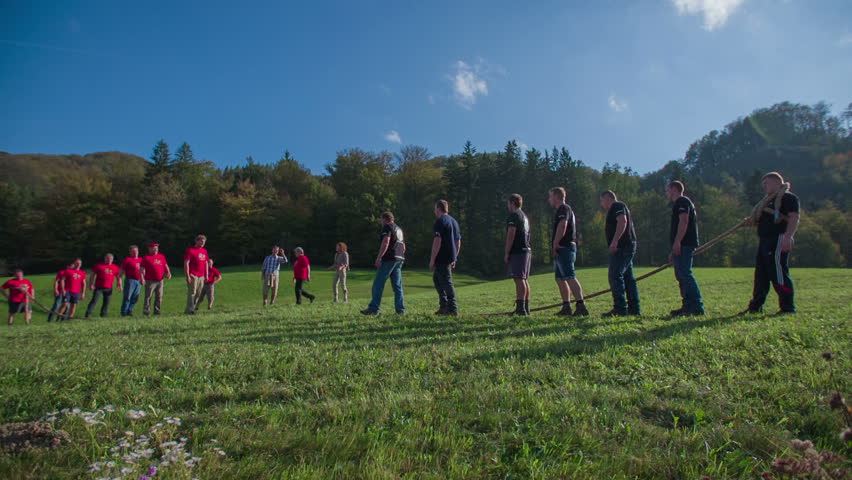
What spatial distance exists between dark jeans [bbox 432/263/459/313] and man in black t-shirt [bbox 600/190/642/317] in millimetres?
2907

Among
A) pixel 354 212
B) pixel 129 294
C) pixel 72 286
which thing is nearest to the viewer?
pixel 129 294

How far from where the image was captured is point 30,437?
2328mm

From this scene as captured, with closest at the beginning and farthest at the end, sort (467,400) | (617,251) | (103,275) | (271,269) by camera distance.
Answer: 1. (467,400)
2. (617,251)
3. (103,275)
4. (271,269)

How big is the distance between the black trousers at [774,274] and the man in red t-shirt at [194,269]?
14.6 meters

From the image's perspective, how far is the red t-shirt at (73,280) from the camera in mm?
15266

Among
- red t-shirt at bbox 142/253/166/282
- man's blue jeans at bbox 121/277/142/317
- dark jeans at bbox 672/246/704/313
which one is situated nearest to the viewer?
dark jeans at bbox 672/246/704/313

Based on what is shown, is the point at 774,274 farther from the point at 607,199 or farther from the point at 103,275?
the point at 103,275

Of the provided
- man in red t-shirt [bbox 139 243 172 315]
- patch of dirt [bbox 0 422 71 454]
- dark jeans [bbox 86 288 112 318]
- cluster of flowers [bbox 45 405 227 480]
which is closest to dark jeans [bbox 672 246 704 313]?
cluster of flowers [bbox 45 405 227 480]

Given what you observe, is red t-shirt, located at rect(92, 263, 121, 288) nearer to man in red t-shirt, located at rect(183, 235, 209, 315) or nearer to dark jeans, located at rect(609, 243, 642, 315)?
man in red t-shirt, located at rect(183, 235, 209, 315)

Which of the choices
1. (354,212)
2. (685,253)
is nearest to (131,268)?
(685,253)

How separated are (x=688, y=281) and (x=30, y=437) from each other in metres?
8.42

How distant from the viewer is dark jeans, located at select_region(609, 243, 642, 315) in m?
7.61

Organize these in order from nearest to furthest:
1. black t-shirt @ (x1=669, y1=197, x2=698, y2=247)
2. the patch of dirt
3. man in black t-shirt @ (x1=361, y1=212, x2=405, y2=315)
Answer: the patch of dirt < black t-shirt @ (x1=669, y1=197, x2=698, y2=247) < man in black t-shirt @ (x1=361, y1=212, x2=405, y2=315)

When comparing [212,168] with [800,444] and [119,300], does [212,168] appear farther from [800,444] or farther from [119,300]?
[800,444]
